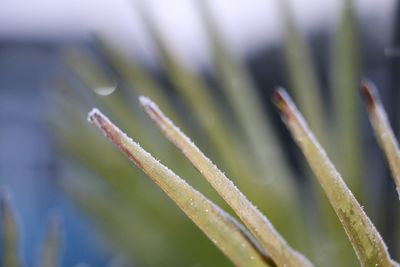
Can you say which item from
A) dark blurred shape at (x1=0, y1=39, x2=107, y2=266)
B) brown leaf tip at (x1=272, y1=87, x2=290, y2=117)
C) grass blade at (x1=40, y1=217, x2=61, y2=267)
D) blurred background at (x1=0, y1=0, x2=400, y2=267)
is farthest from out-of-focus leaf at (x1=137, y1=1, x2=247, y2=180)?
dark blurred shape at (x1=0, y1=39, x2=107, y2=266)

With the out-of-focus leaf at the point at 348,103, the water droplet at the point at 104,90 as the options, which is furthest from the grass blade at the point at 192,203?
the water droplet at the point at 104,90

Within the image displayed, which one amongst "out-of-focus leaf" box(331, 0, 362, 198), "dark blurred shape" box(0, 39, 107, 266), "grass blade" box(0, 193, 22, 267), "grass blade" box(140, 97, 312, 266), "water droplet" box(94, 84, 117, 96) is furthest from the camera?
"dark blurred shape" box(0, 39, 107, 266)

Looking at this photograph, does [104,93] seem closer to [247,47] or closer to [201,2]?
[201,2]

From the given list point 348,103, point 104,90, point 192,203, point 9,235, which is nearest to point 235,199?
point 192,203

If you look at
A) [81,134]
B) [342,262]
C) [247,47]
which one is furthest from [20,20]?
[342,262]

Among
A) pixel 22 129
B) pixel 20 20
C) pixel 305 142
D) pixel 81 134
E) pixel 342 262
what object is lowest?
pixel 342 262

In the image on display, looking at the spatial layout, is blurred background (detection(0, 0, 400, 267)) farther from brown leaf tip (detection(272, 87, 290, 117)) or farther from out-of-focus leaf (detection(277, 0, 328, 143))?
brown leaf tip (detection(272, 87, 290, 117))

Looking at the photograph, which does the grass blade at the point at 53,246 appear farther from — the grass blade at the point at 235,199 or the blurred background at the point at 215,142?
the grass blade at the point at 235,199
